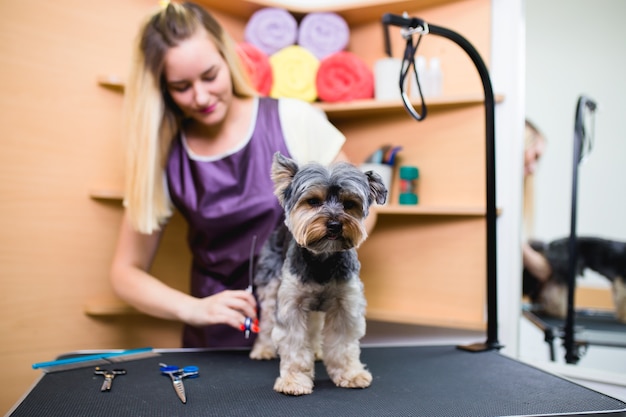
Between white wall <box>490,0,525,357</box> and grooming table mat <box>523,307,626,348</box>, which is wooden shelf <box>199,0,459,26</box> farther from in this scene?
grooming table mat <box>523,307,626,348</box>

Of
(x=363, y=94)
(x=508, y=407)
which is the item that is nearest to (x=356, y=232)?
(x=508, y=407)

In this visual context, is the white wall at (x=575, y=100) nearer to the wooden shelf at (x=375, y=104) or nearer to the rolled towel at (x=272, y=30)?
the wooden shelf at (x=375, y=104)

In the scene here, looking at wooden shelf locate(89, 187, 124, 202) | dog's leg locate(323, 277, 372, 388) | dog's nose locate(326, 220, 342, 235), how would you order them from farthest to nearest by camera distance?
wooden shelf locate(89, 187, 124, 202), dog's leg locate(323, 277, 372, 388), dog's nose locate(326, 220, 342, 235)

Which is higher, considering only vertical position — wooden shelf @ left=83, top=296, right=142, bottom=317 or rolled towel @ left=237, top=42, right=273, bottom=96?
rolled towel @ left=237, top=42, right=273, bottom=96

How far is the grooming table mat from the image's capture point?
1.66 meters

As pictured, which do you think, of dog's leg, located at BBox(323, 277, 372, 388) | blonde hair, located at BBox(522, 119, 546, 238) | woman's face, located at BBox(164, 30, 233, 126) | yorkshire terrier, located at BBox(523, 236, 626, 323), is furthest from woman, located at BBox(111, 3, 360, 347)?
yorkshire terrier, located at BBox(523, 236, 626, 323)

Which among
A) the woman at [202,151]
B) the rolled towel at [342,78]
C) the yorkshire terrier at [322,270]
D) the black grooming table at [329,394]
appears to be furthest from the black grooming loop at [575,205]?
the yorkshire terrier at [322,270]

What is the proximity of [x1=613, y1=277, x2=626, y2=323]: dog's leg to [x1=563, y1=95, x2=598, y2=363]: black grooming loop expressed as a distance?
122mm

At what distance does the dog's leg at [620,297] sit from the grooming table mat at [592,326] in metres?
0.02

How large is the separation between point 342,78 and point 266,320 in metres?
1.02

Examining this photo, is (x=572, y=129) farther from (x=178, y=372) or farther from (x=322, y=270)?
(x=178, y=372)

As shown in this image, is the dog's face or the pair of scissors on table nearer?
the dog's face

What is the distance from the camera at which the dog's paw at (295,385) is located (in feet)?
3.14

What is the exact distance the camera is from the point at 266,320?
3.86ft
